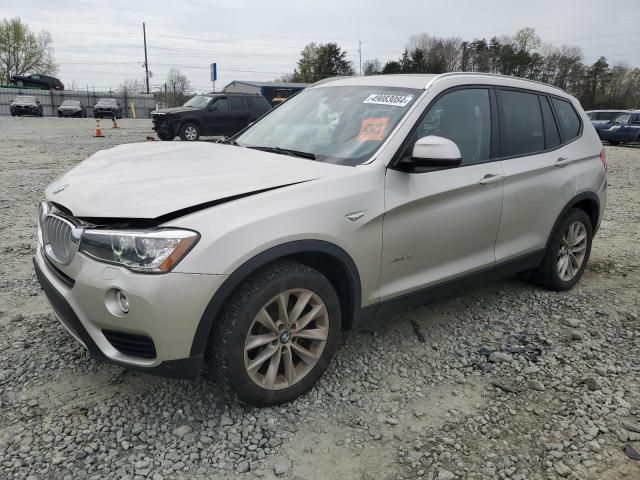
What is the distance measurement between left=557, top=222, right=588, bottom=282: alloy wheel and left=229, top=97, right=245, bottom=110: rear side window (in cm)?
1512

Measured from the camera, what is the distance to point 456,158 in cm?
290

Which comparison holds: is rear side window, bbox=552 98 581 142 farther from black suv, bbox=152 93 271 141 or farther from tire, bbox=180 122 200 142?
tire, bbox=180 122 200 142

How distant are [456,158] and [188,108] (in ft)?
53.4

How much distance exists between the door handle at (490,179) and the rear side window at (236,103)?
15591 mm

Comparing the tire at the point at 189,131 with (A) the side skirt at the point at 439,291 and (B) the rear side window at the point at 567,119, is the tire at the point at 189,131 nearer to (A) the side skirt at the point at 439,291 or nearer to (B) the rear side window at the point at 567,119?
(B) the rear side window at the point at 567,119

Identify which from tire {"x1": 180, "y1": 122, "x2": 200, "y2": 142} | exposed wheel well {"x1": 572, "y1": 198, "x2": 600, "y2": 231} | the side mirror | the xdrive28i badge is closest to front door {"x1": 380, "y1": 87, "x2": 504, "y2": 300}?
the side mirror

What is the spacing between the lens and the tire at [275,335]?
2.43 metres

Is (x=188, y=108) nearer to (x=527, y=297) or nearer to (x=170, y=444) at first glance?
(x=527, y=297)

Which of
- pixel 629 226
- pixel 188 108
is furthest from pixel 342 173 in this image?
pixel 188 108

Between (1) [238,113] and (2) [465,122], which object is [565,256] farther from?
(1) [238,113]

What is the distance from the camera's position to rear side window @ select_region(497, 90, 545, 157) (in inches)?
148

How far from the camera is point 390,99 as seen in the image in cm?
331

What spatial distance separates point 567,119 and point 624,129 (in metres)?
21.7

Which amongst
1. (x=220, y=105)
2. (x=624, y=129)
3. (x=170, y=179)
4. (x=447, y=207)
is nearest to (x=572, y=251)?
(x=447, y=207)
